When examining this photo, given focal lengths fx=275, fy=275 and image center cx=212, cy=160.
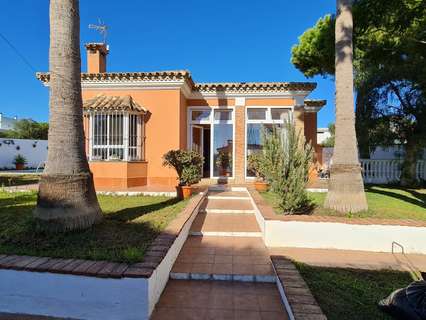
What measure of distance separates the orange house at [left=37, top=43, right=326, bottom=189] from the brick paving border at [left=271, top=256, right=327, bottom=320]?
696 cm

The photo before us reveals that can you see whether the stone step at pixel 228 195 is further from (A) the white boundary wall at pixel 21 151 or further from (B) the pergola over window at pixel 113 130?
(A) the white boundary wall at pixel 21 151

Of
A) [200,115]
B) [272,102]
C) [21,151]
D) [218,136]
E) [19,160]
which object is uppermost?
[272,102]

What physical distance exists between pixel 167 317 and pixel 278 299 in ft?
4.64

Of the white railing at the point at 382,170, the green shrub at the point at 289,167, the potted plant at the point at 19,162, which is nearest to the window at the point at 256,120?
the white railing at the point at 382,170

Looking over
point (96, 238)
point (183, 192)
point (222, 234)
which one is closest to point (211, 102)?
point (183, 192)

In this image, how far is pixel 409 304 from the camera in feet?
7.89

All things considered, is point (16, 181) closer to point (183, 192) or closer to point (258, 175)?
point (183, 192)

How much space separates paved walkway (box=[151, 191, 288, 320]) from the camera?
3.25 metres

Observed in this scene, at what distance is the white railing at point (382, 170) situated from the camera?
47.9 ft

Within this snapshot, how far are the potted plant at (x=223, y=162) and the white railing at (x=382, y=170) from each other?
7.48m

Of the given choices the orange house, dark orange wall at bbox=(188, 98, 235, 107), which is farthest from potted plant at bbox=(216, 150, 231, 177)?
dark orange wall at bbox=(188, 98, 235, 107)

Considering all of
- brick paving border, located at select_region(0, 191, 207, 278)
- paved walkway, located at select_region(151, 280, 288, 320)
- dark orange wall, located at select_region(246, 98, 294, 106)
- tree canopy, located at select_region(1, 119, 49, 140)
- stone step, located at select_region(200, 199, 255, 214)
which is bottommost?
paved walkway, located at select_region(151, 280, 288, 320)

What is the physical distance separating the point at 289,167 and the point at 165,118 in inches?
260

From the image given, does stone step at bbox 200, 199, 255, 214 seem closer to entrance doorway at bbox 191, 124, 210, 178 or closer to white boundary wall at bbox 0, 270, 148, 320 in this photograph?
entrance doorway at bbox 191, 124, 210, 178
